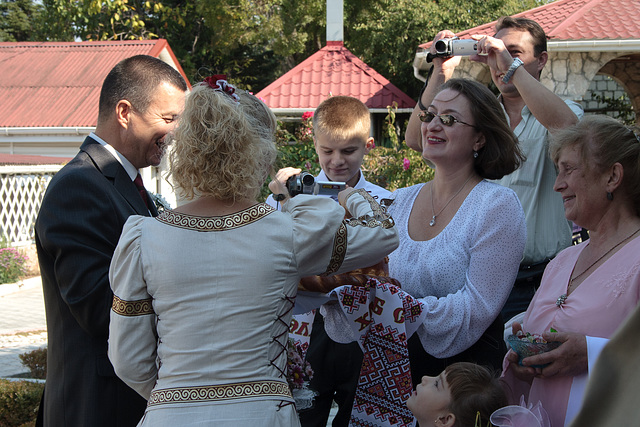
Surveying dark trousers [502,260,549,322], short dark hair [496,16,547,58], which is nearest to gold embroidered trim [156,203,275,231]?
dark trousers [502,260,549,322]

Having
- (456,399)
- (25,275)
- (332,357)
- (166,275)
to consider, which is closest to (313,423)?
(332,357)

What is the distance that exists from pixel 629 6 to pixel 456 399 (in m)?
10.6

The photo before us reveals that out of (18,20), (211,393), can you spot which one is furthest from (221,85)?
(18,20)

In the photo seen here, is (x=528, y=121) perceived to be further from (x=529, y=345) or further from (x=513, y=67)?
(x=529, y=345)

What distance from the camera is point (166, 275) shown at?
1852 millimetres

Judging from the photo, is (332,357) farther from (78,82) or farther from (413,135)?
(78,82)

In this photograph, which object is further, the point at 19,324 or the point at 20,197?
the point at 20,197

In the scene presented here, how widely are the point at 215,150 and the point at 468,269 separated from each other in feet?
3.98

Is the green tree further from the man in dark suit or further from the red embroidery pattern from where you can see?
the red embroidery pattern

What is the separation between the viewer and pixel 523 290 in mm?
3273

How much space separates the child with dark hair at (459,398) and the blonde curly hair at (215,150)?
1012 mm

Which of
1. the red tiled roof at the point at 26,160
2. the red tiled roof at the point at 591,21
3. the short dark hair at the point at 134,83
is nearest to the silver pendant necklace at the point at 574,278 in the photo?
the short dark hair at the point at 134,83

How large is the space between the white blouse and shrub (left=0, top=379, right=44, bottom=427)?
127 inches

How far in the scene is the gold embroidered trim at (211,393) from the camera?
1831 mm
